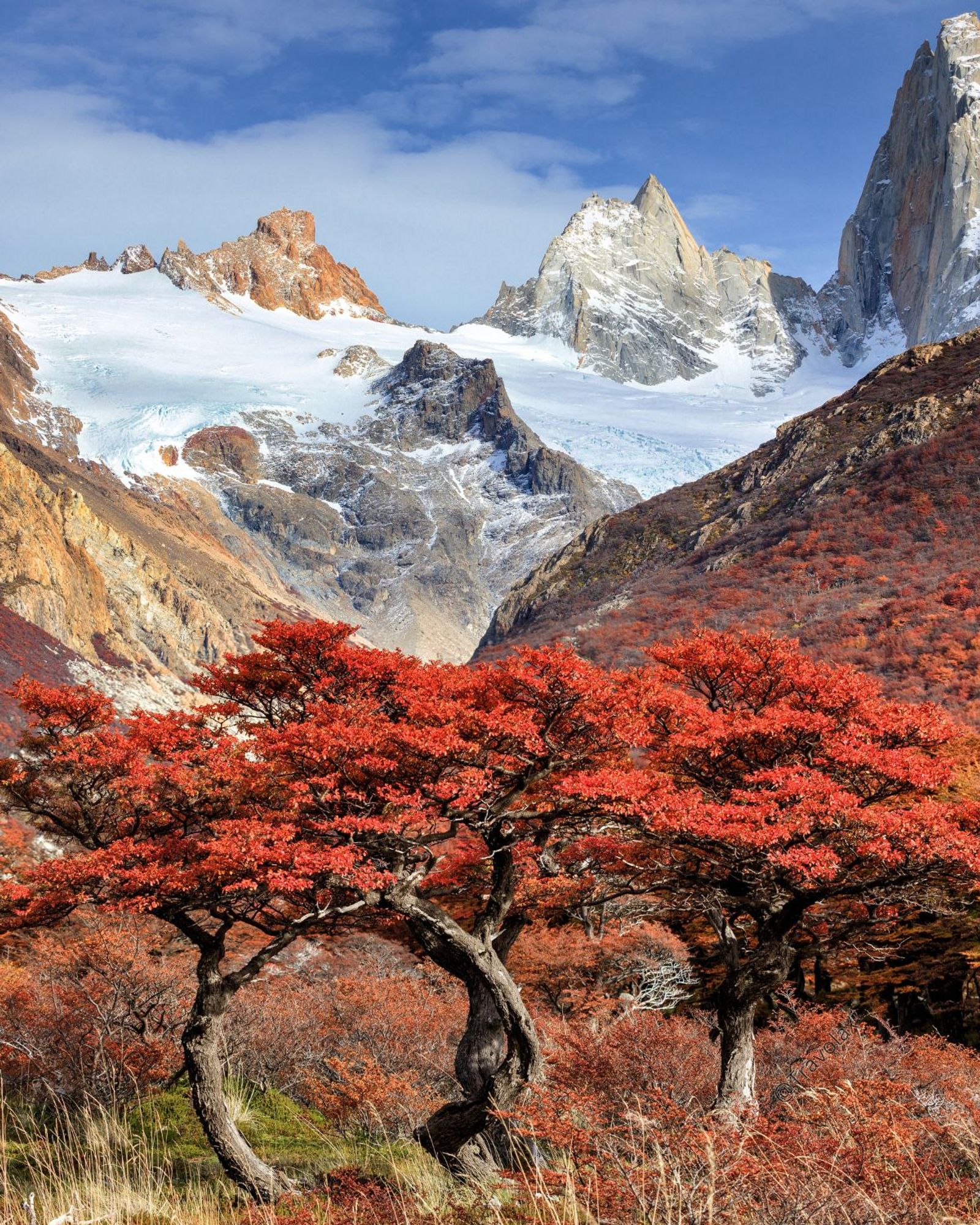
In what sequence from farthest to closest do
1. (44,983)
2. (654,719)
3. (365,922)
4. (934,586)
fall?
(934,586)
(44,983)
(365,922)
(654,719)

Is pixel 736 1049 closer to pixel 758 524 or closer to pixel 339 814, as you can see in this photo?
pixel 339 814

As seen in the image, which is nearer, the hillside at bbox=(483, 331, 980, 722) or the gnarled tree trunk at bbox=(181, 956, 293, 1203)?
the gnarled tree trunk at bbox=(181, 956, 293, 1203)

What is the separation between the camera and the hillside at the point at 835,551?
168 feet

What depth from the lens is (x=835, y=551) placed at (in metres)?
67.6

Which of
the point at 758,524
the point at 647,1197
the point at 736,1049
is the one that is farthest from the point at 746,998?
the point at 758,524

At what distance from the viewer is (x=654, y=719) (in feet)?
56.2

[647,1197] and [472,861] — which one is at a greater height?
[647,1197]

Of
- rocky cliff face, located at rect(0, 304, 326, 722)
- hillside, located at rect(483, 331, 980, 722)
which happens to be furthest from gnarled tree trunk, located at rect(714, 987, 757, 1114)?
rocky cliff face, located at rect(0, 304, 326, 722)

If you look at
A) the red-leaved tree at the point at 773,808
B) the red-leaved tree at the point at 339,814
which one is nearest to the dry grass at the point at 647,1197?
the red-leaved tree at the point at 339,814

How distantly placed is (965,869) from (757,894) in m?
3.39

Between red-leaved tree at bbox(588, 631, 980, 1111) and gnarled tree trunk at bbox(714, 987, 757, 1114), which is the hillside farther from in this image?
gnarled tree trunk at bbox(714, 987, 757, 1114)

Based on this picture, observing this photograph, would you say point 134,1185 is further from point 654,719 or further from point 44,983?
point 44,983

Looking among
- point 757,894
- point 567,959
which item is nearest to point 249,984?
point 567,959

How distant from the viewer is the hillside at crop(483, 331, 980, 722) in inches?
2016
